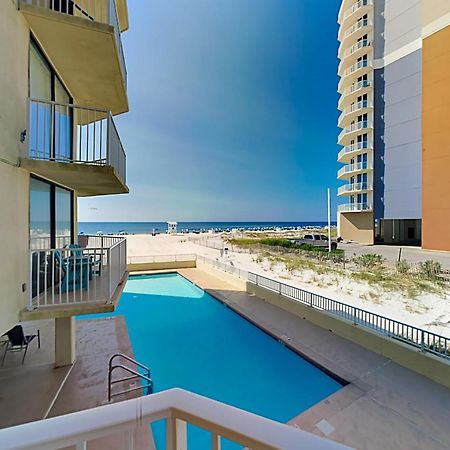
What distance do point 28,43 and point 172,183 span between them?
5562cm

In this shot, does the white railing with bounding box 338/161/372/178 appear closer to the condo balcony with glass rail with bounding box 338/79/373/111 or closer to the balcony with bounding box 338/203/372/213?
the balcony with bounding box 338/203/372/213

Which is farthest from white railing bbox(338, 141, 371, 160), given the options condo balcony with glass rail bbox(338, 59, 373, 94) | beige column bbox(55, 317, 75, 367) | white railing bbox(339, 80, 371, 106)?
beige column bbox(55, 317, 75, 367)

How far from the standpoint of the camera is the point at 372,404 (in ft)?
16.8

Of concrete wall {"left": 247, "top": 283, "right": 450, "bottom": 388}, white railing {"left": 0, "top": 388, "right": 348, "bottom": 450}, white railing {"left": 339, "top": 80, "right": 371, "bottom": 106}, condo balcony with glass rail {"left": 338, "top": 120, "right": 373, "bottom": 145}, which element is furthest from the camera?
condo balcony with glass rail {"left": 338, "top": 120, "right": 373, "bottom": 145}

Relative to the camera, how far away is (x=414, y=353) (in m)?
6.21

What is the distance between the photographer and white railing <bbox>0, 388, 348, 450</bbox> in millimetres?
796

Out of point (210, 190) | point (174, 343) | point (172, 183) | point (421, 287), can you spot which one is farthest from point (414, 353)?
point (210, 190)

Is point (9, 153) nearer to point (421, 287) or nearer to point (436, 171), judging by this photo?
point (421, 287)

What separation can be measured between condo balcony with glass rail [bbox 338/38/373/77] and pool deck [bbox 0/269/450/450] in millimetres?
30784

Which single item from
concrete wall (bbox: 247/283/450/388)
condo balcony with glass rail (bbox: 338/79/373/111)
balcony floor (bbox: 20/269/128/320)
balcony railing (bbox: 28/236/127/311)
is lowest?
concrete wall (bbox: 247/283/450/388)

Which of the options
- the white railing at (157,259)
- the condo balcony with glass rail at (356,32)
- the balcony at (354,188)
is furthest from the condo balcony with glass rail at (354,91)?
the white railing at (157,259)

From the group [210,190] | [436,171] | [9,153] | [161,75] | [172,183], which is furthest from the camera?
[210,190]

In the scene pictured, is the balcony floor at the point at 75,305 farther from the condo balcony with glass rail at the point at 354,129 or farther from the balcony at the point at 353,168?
the condo balcony with glass rail at the point at 354,129

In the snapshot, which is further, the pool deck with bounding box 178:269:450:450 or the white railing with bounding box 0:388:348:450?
the pool deck with bounding box 178:269:450:450
